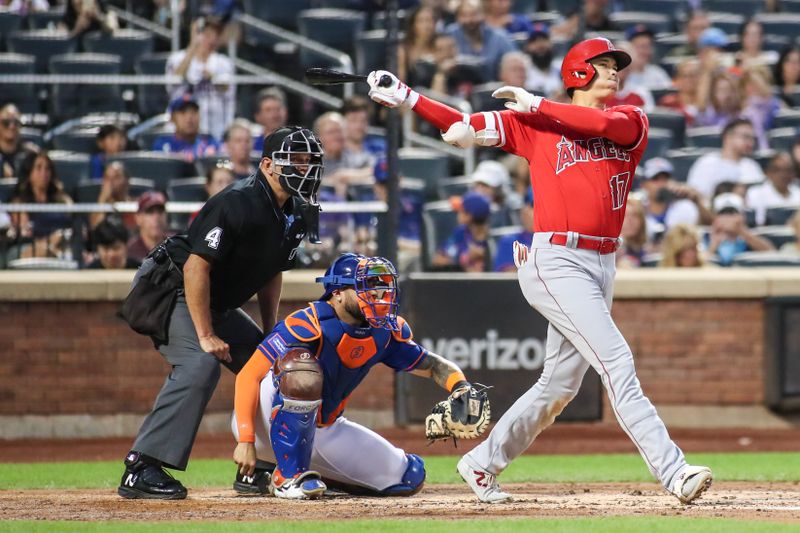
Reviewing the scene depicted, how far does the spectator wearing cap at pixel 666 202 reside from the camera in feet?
37.2

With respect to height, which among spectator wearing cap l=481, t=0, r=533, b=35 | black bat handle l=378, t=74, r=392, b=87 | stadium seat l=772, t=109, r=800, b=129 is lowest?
stadium seat l=772, t=109, r=800, b=129

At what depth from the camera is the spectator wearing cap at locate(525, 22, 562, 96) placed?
12797 mm

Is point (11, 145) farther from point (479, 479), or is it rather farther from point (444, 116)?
point (479, 479)

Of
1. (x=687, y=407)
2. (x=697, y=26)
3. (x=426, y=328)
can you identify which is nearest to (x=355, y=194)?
(x=426, y=328)

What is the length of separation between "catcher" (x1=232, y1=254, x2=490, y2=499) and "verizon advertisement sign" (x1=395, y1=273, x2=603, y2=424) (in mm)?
3545

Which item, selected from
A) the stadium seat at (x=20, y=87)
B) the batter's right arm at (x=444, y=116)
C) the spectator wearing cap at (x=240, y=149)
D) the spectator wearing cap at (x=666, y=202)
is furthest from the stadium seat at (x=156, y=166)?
the batter's right arm at (x=444, y=116)

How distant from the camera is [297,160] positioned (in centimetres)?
587

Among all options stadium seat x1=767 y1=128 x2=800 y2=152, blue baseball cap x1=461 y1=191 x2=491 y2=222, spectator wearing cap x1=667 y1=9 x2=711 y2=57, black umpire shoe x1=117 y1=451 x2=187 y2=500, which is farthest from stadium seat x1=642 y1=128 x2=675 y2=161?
black umpire shoe x1=117 y1=451 x2=187 y2=500

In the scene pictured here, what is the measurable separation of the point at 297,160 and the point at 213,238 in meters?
0.50

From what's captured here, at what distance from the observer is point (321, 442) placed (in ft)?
19.5

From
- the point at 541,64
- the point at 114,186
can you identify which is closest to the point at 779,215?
the point at 541,64

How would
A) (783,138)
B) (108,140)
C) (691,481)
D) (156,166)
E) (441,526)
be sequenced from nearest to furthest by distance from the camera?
(441,526), (691,481), (156,166), (108,140), (783,138)

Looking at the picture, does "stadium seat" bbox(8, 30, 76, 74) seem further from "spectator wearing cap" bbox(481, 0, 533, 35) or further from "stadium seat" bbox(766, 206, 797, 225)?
"stadium seat" bbox(766, 206, 797, 225)

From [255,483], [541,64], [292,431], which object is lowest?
[255,483]
